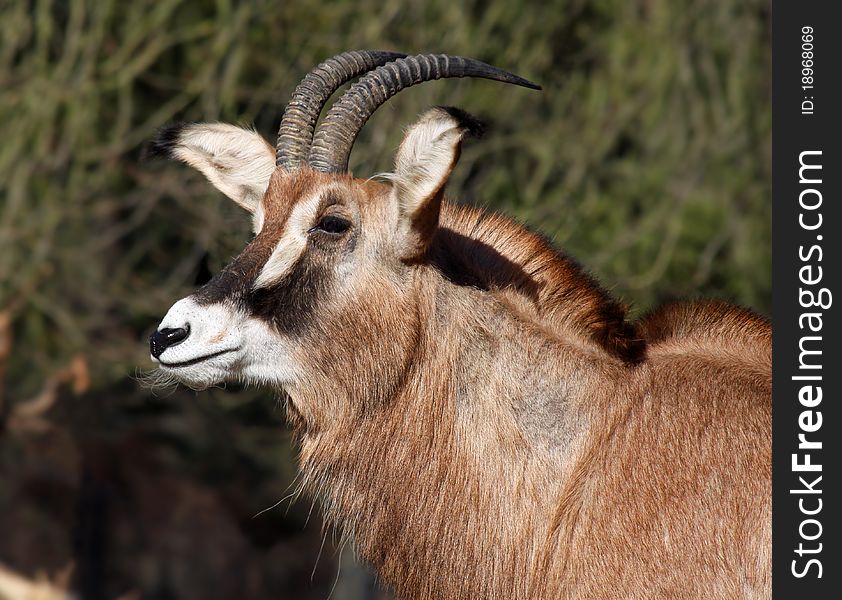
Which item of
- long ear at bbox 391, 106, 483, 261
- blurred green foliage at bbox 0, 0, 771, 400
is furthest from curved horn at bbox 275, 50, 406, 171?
blurred green foliage at bbox 0, 0, 771, 400

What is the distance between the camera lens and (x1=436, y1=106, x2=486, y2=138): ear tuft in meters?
4.45

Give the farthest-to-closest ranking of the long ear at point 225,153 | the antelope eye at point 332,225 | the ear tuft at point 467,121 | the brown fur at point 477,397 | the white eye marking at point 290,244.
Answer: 1. the long ear at point 225,153
2. the antelope eye at point 332,225
3. the white eye marking at point 290,244
4. the brown fur at point 477,397
5. the ear tuft at point 467,121

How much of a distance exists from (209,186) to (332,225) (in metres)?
4.37

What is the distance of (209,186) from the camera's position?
8.93 m

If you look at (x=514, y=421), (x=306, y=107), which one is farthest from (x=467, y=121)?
(x=514, y=421)

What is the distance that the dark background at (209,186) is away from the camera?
9672 millimetres

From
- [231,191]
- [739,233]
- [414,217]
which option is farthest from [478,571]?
[739,233]

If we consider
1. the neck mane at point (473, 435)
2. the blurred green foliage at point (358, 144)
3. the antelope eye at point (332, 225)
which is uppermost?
the blurred green foliage at point (358, 144)

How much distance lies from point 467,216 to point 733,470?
1.65 metres

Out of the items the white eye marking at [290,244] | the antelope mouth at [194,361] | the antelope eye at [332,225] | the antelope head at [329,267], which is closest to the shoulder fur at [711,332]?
the antelope head at [329,267]

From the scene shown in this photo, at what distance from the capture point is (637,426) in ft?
15.3

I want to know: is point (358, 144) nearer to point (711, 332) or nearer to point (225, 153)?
point (225, 153)

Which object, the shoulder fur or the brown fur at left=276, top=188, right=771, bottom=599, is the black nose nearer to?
the brown fur at left=276, top=188, right=771, bottom=599

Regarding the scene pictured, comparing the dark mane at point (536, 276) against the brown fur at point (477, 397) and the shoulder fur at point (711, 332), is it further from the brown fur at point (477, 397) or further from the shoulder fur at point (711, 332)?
the shoulder fur at point (711, 332)
